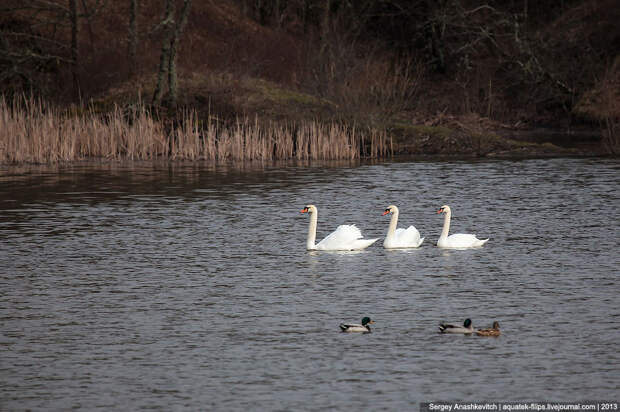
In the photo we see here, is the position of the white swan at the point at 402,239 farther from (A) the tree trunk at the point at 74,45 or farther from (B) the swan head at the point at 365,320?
(A) the tree trunk at the point at 74,45

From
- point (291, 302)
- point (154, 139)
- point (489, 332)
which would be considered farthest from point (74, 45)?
point (489, 332)

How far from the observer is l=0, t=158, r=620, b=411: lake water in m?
9.78

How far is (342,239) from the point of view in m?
17.4

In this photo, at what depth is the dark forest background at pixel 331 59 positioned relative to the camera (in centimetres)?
3922

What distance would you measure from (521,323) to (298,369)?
3.20 m

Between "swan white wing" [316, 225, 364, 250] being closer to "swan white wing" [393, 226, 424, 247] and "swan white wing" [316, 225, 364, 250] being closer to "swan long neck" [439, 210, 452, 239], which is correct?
"swan white wing" [393, 226, 424, 247]

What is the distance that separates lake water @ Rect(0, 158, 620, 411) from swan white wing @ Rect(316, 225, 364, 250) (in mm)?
282

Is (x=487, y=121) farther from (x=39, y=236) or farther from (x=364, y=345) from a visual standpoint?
(x=364, y=345)

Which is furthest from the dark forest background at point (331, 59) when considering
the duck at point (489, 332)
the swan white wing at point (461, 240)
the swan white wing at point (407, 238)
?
the duck at point (489, 332)

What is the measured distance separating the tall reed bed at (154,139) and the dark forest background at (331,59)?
3.67 ft

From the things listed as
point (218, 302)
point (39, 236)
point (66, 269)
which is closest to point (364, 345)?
point (218, 302)

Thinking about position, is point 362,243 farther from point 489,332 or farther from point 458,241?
point 489,332

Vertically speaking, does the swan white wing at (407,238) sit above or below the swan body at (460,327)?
above

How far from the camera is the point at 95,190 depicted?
26.8 m
